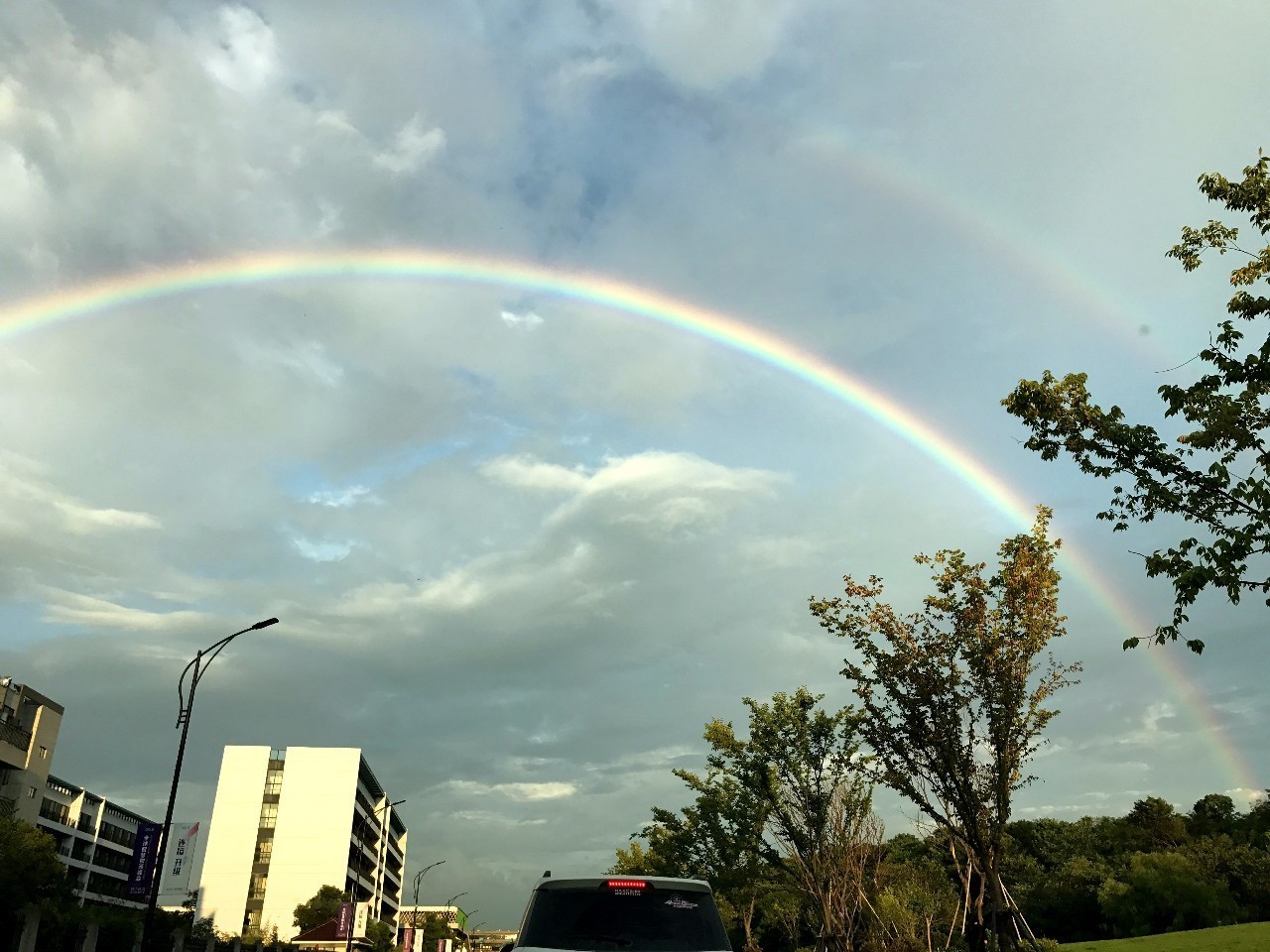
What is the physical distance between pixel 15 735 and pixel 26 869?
40.7m

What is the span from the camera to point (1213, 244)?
14648 millimetres

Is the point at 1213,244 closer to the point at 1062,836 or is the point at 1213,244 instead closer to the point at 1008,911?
the point at 1008,911

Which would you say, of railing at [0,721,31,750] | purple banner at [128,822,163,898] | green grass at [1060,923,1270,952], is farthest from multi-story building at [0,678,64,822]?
green grass at [1060,923,1270,952]

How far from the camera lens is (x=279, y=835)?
122m

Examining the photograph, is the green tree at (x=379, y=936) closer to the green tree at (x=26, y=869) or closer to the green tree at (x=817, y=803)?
the green tree at (x=26, y=869)

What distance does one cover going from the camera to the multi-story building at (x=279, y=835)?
118875mm

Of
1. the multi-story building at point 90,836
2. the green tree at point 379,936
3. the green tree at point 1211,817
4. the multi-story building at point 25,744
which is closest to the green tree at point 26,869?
the multi-story building at point 25,744

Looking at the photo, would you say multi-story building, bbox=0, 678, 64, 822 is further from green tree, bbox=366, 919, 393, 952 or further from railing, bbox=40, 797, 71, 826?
green tree, bbox=366, 919, 393, 952

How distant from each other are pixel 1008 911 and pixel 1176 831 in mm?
73242

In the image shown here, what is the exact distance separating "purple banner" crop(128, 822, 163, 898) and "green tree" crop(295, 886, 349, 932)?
7026 cm

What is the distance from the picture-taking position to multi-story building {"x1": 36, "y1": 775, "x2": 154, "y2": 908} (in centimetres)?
9925

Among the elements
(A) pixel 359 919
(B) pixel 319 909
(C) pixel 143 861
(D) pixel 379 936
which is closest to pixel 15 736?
(A) pixel 359 919

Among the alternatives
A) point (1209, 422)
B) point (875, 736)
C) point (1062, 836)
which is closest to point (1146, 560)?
point (1209, 422)

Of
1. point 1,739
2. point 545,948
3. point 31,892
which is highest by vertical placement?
point 1,739
